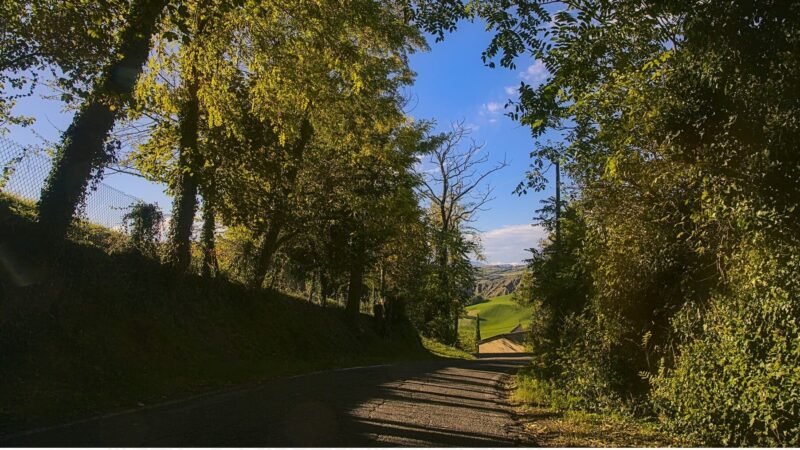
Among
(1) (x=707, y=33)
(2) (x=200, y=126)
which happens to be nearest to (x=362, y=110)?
(2) (x=200, y=126)

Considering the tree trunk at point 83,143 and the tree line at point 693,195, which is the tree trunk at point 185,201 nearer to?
the tree trunk at point 83,143

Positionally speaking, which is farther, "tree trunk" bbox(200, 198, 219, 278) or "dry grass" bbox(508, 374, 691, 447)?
"tree trunk" bbox(200, 198, 219, 278)

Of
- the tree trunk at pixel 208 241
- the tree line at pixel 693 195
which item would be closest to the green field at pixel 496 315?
the tree trunk at pixel 208 241

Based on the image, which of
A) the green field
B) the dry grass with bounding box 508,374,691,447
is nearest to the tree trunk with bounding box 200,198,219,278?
the dry grass with bounding box 508,374,691,447

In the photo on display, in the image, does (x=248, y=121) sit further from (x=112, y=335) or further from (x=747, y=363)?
(x=747, y=363)

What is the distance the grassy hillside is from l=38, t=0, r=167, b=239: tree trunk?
555 millimetres

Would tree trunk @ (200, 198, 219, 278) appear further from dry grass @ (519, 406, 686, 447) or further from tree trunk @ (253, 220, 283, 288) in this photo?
dry grass @ (519, 406, 686, 447)

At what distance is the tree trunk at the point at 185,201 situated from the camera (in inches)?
559

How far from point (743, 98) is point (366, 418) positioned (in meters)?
6.98

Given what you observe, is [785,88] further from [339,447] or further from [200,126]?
[200,126]

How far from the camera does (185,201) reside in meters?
15.0

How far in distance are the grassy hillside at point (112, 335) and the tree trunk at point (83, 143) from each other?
0.56 metres

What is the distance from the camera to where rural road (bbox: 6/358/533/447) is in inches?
250

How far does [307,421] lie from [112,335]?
16.2 feet
